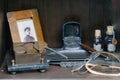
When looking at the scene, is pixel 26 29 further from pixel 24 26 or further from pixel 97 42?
pixel 97 42

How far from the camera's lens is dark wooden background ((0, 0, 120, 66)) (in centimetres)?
176

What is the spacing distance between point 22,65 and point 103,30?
607 millimetres

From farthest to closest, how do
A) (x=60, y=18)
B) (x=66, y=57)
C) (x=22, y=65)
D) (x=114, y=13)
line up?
(x=60, y=18), (x=114, y=13), (x=66, y=57), (x=22, y=65)

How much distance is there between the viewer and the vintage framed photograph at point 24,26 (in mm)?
1688

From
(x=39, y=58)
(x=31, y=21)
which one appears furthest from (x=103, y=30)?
(x=39, y=58)

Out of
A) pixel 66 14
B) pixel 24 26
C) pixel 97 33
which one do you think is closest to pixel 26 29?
pixel 24 26

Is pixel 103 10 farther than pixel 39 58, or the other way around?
pixel 103 10

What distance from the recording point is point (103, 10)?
177 centimetres

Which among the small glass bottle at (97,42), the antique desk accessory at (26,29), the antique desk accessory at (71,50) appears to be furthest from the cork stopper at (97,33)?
the antique desk accessory at (26,29)

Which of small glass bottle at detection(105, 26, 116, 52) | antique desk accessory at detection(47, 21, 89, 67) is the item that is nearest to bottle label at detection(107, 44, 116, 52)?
small glass bottle at detection(105, 26, 116, 52)

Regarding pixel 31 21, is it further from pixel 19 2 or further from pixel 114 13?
pixel 114 13

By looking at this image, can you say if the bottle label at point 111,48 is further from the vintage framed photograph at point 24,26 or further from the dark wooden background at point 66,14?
the vintage framed photograph at point 24,26

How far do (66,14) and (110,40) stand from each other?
292 mm

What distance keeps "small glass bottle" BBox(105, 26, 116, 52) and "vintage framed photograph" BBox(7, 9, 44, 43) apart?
364mm
